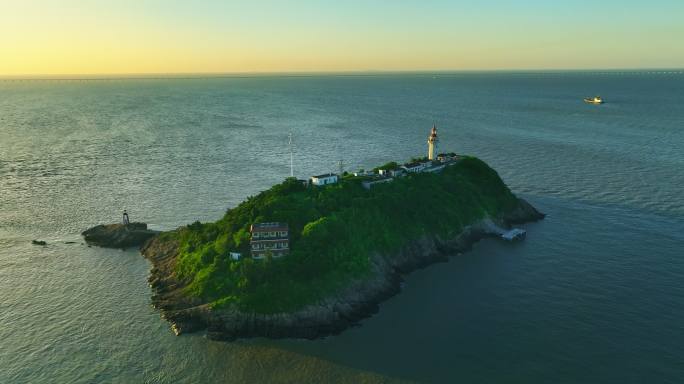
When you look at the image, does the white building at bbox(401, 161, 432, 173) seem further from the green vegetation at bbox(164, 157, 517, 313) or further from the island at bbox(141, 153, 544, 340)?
the green vegetation at bbox(164, 157, 517, 313)

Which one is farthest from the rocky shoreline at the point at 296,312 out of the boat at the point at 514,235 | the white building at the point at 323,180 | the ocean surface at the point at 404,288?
the white building at the point at 323,180

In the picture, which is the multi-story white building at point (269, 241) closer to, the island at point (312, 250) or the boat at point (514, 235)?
the island at point (312, 250)

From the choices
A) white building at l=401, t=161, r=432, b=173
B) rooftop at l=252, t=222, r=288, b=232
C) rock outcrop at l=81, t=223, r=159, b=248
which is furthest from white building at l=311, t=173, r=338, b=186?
rock outcrop at l=81, t=223, r=159, b=248

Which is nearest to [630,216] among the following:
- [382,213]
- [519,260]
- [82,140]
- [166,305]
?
[519,260]

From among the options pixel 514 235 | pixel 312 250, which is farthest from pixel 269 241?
pixel 514 235

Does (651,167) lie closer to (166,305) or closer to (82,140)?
(166,305)

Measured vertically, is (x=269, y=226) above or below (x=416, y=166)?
below

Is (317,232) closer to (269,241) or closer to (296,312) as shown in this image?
(269,241)

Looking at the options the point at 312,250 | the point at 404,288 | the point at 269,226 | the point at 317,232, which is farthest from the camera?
the point at 404,288
